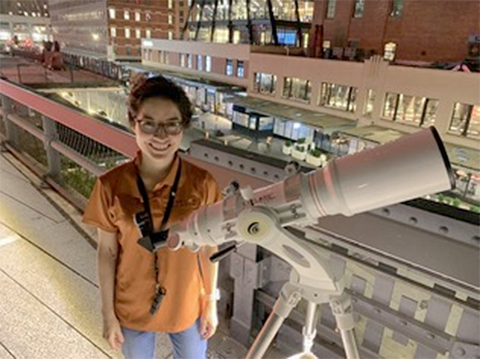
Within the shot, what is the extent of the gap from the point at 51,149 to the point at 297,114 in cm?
1130

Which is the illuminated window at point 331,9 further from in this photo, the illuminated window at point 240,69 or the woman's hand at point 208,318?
the woman's hand at point 208,318

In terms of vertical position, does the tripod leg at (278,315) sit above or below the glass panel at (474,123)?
above

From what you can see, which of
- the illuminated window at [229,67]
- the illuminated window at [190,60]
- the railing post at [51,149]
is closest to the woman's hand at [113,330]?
the railing post at [51,149]

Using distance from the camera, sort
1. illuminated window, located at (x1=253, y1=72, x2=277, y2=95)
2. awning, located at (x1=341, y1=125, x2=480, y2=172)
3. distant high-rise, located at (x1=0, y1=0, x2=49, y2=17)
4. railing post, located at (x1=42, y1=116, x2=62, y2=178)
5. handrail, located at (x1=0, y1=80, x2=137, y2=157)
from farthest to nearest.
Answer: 1. distant high-rise, located at (x1=0, y1=0, x2=49, y2=17)
2. illuminated window, located at (x1=253, y1=72, x2=277, y2=95)
3. awning, located at (x1=341, y1=125, x2=480, y2=172)
4. railing post, located at (x1=42, y1=116, x2=62, y2=178)
5. handrail, located at (x1=0, y1=80, x2=137, y2=157)

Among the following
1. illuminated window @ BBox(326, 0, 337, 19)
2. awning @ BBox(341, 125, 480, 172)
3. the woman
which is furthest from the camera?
illuminated window @ BBox(326, 0, 337, 19)

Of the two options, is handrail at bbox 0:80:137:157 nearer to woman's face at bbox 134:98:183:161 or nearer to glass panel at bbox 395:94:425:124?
woman's face at bbox 134:98:183:161

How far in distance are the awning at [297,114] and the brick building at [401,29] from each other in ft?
14.1

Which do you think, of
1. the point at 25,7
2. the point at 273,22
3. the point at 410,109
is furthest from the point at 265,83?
the point at 25,7

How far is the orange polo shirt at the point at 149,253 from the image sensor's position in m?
1.47

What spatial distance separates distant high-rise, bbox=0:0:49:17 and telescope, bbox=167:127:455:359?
214ft

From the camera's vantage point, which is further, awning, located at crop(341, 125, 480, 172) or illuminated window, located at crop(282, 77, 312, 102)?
illuminated window, located at crop(282, 77, 312, 102)

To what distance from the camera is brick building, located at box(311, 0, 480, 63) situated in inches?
601

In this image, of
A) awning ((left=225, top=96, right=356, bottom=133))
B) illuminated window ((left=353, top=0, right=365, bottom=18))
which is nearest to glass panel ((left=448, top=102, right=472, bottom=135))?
awning ((left=225, top=96, right=356, bottom=133))

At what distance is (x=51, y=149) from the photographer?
4570 mm
